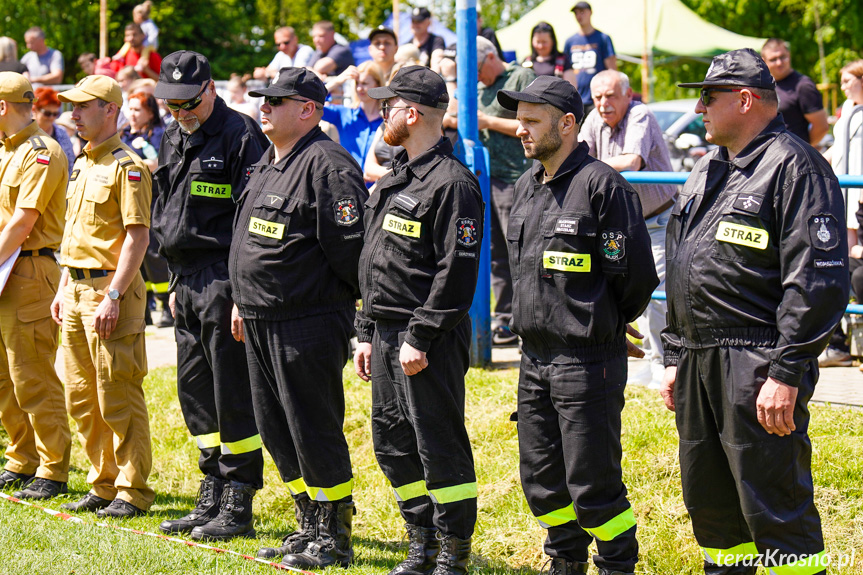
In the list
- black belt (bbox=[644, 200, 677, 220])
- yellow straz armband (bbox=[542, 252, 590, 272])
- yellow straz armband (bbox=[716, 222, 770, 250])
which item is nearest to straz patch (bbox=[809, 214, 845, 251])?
yellow straz armband (bbox=[716, 222, 770, 250])

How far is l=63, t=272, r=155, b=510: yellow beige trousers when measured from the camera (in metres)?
6.26

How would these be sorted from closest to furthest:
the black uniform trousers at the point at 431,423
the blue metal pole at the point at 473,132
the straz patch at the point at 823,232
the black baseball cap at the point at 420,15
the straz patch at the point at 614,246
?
the straz patch at the point at 823,232 < the straz patch at the point at 614,246 < the black uniform trousers at the point at 431,423 < the blue metal pole at the point at 473,132 < the black baseball cap at the point at 420,15

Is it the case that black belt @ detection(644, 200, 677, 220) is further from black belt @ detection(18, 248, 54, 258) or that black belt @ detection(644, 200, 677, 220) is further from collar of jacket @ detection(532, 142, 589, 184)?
black belt @ detection(18, 248, 54, 258)

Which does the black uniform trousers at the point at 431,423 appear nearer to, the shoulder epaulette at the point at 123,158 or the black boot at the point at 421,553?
the black boot at the point at 421,553

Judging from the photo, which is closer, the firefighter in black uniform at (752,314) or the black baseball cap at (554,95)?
the firefighter in black uniform at (752,314)

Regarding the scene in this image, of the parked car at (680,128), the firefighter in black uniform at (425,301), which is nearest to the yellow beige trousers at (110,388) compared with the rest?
the firefighter in black uniform at (425,301)

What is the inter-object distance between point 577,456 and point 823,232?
1.44 meters

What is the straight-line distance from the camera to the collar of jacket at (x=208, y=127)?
5828mm

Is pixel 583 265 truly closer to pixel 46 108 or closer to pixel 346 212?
pixel 346 212

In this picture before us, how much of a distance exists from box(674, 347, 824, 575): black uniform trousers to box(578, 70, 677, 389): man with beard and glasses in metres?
3.00

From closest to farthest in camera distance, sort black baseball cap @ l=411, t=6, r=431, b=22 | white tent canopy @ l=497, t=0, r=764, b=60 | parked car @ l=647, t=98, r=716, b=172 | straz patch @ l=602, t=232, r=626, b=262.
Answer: straz patch @ l=602, t=232, r=626, b=262 → black baseball cap @ l=411, t=6, r=431, b=22 → parked car @ l=647, t=98, r=716, b=172 → white tent canopy @ l=497, t=0, r=764, b=60

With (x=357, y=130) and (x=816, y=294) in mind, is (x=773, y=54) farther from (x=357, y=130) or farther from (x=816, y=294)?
(x=816, y=294)

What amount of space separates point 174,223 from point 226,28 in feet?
92.0

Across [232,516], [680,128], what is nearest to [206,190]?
[232,516]
